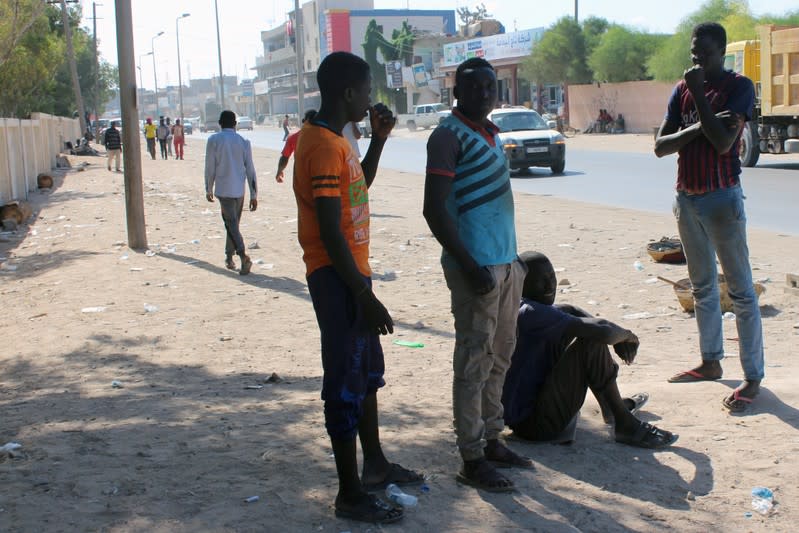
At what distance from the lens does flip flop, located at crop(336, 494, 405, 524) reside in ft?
11.7

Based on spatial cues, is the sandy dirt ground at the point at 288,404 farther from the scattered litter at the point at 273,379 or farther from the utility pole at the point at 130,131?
the utility pole at the point at 130,131

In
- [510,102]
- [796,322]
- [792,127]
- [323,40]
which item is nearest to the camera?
[796,322]

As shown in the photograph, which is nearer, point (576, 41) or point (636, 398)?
point (636, 398)

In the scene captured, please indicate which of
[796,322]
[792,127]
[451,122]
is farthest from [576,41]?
[451,122]

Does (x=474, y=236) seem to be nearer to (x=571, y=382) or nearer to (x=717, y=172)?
(x=571, y=382)

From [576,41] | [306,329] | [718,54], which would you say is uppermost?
[576,41]

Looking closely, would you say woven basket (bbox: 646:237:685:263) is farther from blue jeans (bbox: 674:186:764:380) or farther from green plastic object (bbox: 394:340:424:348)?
blue jeans (bbox: 674:186:764:380)

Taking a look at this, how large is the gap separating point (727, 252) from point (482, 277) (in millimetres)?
1738

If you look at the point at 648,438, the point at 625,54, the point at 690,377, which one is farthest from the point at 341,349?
the point at 625,54

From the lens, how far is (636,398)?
186 inches

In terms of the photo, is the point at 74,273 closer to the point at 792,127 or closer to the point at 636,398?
the point at 636,398

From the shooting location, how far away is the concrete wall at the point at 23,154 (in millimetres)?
20484

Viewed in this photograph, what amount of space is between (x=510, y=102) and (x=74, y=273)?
179 ft

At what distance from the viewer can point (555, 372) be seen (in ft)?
14.2
